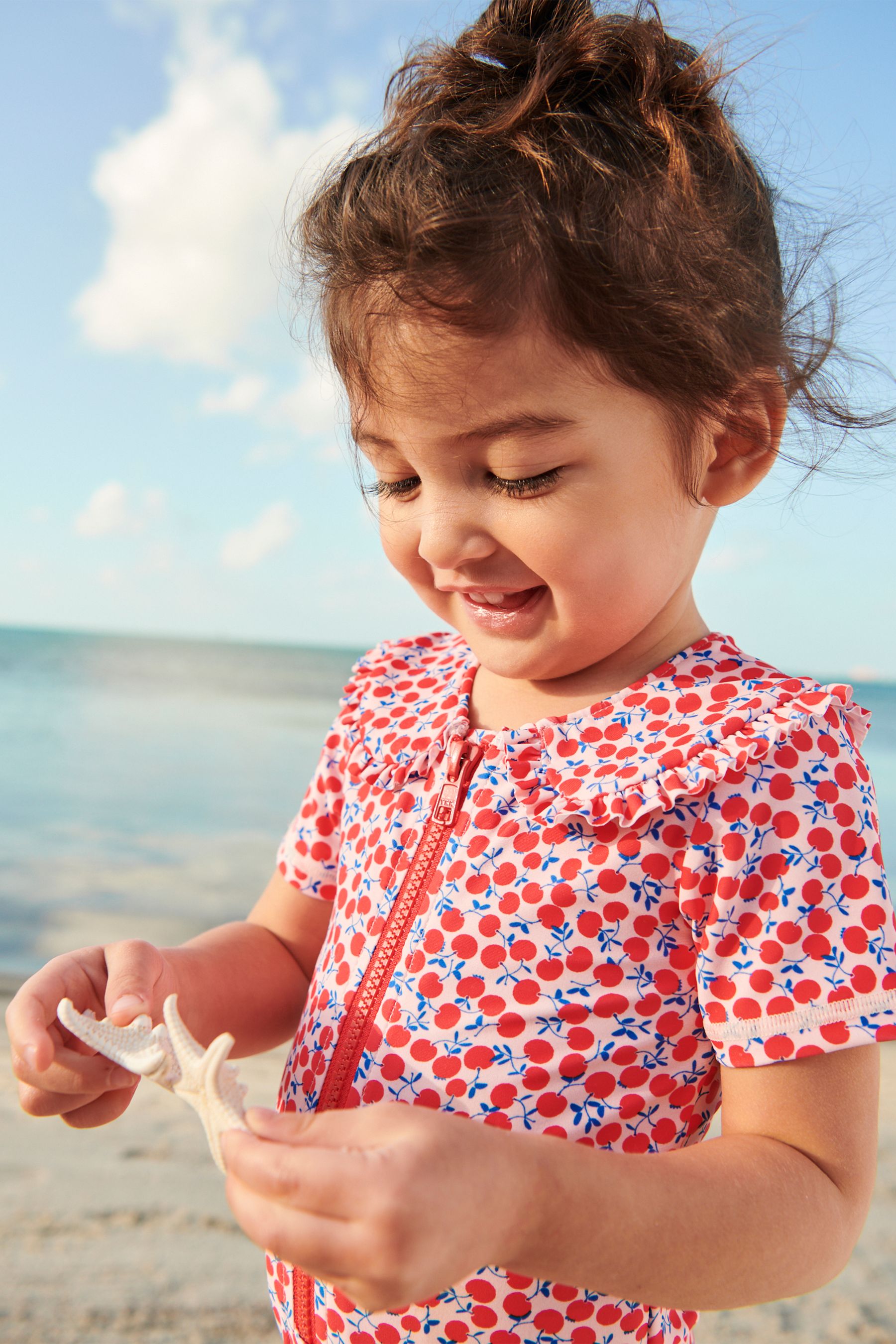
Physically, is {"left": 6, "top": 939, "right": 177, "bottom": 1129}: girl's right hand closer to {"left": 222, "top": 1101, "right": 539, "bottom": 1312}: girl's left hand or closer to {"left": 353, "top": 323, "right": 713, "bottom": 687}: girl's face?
{"left": 222, "top": 1101, "right": 539, "bottom": 1312}: girl's left hand

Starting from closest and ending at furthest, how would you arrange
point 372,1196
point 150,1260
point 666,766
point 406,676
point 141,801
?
point 372,1196 → point 666,766 → point 406,676 → point 150,1260 → point 141,801

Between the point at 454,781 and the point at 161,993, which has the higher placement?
Result: the point at 454,781

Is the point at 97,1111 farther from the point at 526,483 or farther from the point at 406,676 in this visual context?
the point at 526,483

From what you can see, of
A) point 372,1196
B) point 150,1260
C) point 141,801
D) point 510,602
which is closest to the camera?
point 372,1196

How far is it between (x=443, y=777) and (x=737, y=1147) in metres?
0.56

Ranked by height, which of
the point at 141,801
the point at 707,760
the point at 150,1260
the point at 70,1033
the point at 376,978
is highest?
the point at 707,760

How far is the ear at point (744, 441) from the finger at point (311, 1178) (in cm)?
89

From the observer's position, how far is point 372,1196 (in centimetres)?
74

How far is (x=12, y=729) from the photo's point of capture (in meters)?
13.4

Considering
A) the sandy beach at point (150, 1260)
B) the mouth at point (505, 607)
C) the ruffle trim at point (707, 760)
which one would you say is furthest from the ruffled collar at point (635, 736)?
the sandy beach at point (150, 1260)

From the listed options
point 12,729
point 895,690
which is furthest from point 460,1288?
point 895,690

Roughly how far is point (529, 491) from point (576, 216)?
32 centimetres

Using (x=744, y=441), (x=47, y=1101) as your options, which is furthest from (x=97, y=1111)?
(x=744, y=441)

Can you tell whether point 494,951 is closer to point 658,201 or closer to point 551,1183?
point 551,1183
